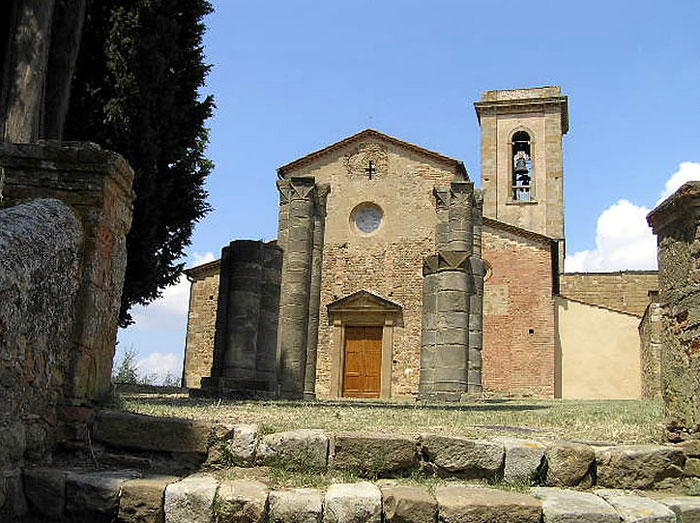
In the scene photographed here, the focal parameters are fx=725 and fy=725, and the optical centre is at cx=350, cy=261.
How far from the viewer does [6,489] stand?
3639mm

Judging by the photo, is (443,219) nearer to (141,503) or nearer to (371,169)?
(371,169)

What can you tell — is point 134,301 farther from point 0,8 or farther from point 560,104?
point 560,104

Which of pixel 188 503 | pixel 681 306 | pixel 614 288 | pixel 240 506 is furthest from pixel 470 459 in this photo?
pixel 614 288

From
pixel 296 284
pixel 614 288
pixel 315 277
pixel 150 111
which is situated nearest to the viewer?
pixel 150 111

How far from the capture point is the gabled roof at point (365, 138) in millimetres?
25734

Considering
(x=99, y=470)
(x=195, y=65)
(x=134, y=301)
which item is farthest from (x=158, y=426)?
(x=195, y=65)

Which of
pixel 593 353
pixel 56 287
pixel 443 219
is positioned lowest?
pixel 56 287

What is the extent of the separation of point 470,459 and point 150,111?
924 centimetres

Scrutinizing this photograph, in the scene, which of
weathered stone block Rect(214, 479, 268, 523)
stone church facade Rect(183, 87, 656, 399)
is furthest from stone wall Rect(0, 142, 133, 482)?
stone church facade Rect(183, 87, 656, 399)

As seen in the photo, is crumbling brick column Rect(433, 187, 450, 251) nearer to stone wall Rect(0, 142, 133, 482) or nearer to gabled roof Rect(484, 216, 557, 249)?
stone wall Rect(0, 142, 133, 482)

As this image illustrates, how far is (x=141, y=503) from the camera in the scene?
12.3 feet

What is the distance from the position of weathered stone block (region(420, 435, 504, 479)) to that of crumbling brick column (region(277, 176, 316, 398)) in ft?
34.2

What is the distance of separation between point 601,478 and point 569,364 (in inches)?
912

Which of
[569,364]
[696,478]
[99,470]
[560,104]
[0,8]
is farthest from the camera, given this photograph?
[560,104]
